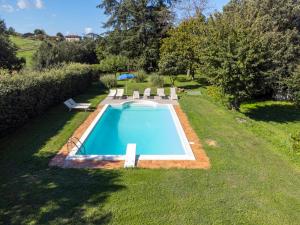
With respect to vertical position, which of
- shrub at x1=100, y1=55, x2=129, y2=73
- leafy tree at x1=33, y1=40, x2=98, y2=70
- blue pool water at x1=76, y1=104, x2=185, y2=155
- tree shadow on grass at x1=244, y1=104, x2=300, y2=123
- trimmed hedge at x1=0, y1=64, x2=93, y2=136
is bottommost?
blue pool water at x1=76, y1=104, x2=185, y2=155

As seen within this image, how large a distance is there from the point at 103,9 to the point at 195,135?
35.0 meters

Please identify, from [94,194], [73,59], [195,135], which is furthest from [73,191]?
[73,59]

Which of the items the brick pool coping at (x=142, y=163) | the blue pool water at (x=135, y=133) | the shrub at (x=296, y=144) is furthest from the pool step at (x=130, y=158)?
the shrub at (x=296, y=144)

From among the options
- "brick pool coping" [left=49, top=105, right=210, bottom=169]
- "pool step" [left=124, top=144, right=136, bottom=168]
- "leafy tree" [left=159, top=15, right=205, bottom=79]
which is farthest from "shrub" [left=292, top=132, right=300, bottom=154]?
"leafy tree" [left=159, top=15, right=205, bottom=79]

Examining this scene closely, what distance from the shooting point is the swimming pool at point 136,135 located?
8.94 meters

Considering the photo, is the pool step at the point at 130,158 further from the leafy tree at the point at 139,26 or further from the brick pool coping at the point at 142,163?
the leafy tree at the point at 139,26

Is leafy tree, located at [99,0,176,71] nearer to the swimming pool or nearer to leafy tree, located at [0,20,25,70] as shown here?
leafy tree, located at [0,20,25,70]

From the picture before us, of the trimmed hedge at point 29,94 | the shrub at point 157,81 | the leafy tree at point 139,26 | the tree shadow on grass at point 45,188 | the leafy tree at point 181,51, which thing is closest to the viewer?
the tree shadow on grass at point 45,188

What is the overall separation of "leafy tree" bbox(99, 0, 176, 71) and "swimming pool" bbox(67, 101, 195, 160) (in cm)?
2005

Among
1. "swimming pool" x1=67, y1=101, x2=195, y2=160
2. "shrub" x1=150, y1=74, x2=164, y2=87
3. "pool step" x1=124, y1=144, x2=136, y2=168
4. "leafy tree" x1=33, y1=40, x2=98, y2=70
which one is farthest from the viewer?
"leafy tree" x1=33, y1=40, x2=98, y2=70

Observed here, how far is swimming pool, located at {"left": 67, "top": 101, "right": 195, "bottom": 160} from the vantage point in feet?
29.3

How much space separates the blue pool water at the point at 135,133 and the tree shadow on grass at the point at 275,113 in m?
5.66

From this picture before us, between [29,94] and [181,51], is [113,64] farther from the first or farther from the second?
[29,94]

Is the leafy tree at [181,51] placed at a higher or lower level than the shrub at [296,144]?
higher
